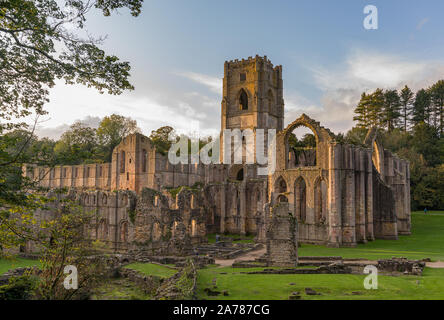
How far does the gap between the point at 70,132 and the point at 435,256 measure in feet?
195

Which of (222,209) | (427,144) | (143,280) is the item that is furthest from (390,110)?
(143,280)

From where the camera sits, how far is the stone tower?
48.8 metres

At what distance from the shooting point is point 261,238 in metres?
28.6

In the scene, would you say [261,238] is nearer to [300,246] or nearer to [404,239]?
[300,246]

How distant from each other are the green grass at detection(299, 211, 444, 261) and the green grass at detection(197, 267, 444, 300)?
5.72 meters

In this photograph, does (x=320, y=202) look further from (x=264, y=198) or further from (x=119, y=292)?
(x=119, y=292)

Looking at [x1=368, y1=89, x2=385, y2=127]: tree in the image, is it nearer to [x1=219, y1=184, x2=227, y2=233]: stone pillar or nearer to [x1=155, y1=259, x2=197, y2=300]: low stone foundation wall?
[x1=219, y1=184, x2=227, y2=233]: stone pillar

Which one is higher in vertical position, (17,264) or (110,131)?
(110,131)

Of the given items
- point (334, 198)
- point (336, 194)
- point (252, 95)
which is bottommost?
point (334, 198)

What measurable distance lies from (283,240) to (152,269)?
A: 6.66 m

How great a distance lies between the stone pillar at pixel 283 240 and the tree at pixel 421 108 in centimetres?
5170

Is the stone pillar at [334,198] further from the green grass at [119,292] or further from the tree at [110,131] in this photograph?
the tree at [110,131]

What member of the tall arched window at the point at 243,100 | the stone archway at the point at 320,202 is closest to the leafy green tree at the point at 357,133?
the tall arched window at the point at 243,100

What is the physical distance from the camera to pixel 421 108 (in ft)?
191
